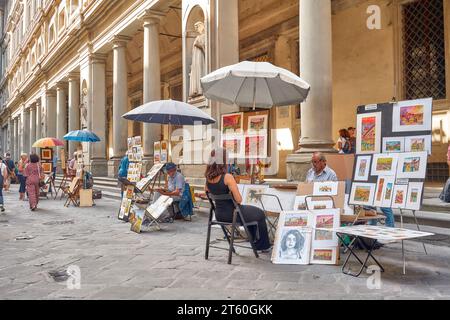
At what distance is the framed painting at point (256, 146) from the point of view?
21.2 ft

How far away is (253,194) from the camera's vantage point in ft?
20.3

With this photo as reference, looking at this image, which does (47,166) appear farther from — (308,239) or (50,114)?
(50,114)

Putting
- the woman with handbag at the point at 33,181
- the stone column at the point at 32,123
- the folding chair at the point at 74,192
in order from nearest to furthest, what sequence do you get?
the woman with handbag at the point at 33,181
the folding chair at the point at 74,192
the stone column at the point at 32,123

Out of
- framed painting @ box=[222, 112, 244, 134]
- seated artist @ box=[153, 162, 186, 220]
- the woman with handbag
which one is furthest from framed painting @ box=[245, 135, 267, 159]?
the woman with handbag

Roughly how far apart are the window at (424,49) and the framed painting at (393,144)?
5.69 metres

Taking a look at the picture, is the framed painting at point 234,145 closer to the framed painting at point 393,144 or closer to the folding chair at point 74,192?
the framed painting at point 393,144

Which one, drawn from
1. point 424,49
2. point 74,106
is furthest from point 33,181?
point 74,106

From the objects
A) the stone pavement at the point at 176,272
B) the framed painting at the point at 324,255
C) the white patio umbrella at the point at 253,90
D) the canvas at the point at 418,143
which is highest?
the white patio umbrella at the point at 253,90

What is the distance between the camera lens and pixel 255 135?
6512 millimetres

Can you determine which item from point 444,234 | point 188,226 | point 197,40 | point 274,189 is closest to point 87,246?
point 188,226

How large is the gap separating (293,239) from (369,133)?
6.04 feet

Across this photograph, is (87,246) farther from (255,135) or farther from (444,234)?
(444,234)

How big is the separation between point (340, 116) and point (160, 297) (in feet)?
32.5

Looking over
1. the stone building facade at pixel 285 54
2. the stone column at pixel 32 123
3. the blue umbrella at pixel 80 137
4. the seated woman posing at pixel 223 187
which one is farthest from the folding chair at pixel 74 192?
the stone column at pixel 32 123
